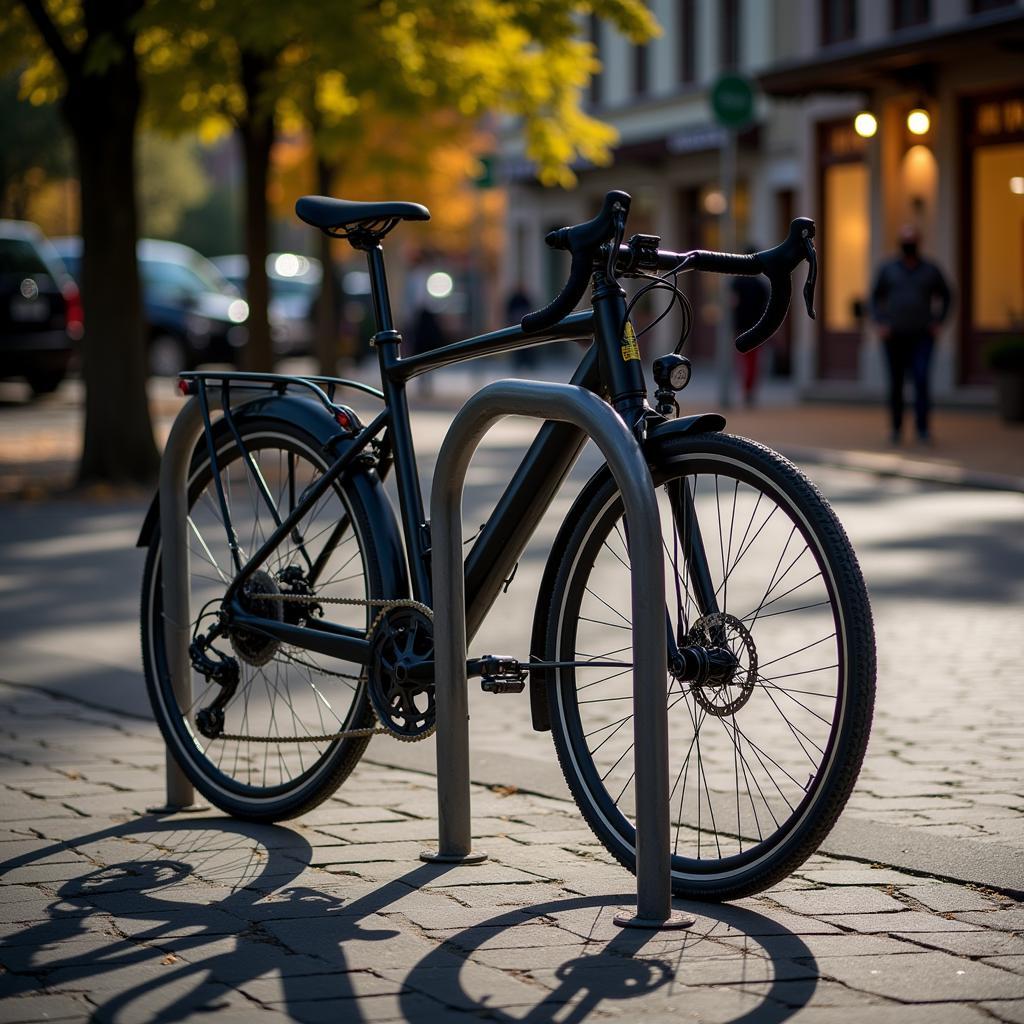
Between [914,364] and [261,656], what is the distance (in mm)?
14000

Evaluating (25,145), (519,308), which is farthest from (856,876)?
(25,145)

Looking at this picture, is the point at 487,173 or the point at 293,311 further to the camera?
the point at 293,311

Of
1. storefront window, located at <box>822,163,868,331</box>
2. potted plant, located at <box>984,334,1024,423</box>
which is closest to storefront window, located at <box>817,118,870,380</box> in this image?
storefront window, located at <box>822,163,868,331</box>

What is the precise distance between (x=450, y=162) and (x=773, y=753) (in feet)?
151

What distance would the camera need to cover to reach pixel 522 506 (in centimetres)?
429

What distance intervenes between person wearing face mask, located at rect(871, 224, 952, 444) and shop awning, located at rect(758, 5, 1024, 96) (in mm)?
4514

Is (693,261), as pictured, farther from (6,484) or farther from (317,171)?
(317,171)

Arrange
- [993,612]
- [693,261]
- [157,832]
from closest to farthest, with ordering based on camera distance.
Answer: [693,261], [157,832], [993,612]

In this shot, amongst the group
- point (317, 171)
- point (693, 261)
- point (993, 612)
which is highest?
point (317, 171)

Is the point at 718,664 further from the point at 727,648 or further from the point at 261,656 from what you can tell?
the point at 261,656

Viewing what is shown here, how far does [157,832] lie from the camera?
15.7 ft

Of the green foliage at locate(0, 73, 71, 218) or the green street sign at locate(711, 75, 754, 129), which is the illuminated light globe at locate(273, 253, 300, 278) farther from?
the green street sign at locate(711, 75, 754, 129)

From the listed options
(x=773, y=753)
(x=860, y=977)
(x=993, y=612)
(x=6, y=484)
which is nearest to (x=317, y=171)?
(x=6, y=484)

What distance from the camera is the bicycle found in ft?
12.9
